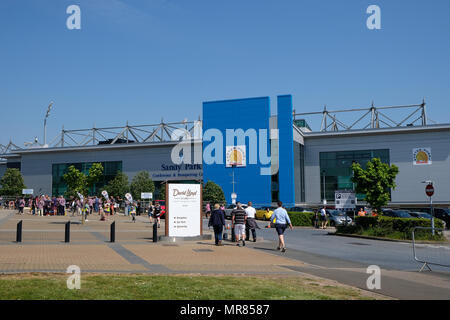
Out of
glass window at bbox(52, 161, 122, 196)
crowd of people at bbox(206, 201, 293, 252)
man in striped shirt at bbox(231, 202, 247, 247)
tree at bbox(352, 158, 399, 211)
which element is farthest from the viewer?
glass window at bbox(52, 161, 122, 196)

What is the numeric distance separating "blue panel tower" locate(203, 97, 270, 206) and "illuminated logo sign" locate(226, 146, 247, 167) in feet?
2.25

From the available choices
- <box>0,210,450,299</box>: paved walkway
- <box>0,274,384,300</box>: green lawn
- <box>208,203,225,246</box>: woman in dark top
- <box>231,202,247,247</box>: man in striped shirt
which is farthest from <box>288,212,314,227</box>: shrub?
<box>0,274,384,300</box>: green lawn

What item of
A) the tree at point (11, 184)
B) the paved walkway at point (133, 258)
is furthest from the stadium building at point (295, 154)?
the paved walkway at point (133, 258)

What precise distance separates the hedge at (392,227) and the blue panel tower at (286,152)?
36734 mm

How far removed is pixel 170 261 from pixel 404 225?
15.3 m

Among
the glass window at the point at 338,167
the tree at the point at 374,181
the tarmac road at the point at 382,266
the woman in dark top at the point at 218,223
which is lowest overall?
the tarmac road at the point at 382,266

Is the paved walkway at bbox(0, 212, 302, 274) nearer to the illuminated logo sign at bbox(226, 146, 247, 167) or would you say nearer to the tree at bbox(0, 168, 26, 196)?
the illuminated logo sign at bbox(226, 146, 247, 167)

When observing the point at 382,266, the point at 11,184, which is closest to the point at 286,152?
the point at 11,184

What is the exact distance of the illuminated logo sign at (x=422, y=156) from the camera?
203 ft

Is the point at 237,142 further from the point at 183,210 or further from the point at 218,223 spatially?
the point at 218,223

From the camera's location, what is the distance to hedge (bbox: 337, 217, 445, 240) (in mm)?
21625

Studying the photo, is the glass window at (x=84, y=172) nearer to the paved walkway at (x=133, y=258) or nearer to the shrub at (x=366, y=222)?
the shrub at (x=366, y=222)

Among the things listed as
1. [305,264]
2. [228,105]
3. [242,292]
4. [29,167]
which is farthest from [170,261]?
[29,167]

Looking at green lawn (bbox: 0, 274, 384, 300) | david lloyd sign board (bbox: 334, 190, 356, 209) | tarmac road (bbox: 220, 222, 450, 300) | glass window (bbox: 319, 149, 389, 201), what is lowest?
tarmac road (bbox: 220, 222, 450, 300)
